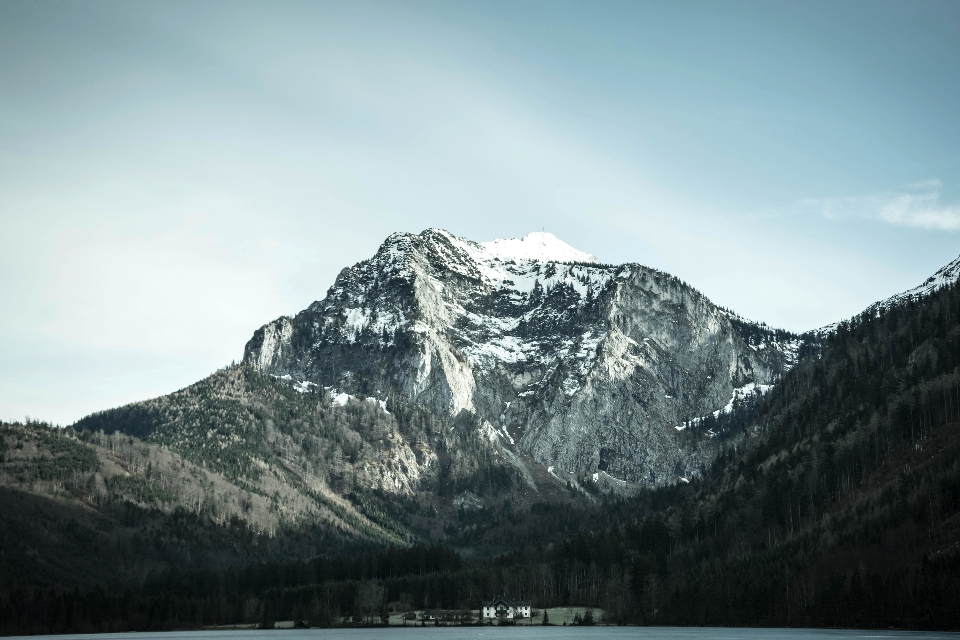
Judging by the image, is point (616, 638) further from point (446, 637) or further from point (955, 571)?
point (955, 571)

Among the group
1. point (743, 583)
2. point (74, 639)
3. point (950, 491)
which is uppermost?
point (950, 491)

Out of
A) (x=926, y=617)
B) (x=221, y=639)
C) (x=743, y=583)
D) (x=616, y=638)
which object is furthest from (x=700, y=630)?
(x=221, y=639)

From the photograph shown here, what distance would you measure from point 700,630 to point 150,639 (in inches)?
4386

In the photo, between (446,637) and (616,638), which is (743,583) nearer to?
(616,638)

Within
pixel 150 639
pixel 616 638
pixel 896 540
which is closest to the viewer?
pixel 616 638

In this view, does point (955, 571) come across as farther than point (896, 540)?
No

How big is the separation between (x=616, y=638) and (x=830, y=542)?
57568mm

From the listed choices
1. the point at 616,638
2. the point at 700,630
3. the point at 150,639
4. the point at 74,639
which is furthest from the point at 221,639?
the point at 700,630

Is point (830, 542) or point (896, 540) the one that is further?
point (830, 542)

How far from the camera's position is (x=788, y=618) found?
186750mm

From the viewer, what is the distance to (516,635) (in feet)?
620

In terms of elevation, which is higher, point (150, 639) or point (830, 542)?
point (830, 542)

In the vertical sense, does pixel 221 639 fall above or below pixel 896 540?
below

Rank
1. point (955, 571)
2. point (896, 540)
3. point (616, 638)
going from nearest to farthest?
point (955, 571) → point (616, 638) → point (896, 540)
